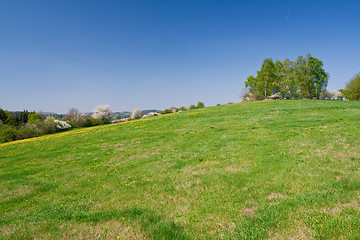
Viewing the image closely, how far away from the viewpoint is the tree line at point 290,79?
2034 inches

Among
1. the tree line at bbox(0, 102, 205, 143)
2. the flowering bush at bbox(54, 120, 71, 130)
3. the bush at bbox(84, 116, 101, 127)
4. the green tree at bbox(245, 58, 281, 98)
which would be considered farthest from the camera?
the bush at bbox(84, 116, 101, 127)

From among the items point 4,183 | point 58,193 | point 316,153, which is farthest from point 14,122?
point 316,153

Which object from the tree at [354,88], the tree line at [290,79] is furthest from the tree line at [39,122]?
the tree at [354,88]

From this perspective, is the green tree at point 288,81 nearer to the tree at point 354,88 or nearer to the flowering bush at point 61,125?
the tree at point 354,88

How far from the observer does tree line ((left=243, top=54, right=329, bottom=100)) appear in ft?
169

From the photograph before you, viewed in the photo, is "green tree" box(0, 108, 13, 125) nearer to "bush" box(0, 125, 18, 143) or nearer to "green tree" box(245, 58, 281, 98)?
Result: "bush" box(0, 125, 18, 143)

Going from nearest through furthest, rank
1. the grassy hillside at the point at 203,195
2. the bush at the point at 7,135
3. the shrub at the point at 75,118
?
1. the grassy hillside at the point at 203,195
2. the bush at the point at 7,135
3. the shrub at the point at 75,118

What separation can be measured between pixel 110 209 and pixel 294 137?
14022 mm

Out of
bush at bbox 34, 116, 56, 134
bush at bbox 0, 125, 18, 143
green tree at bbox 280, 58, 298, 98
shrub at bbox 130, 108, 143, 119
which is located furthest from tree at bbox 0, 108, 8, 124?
green tree at bbox 280, 58, 298, 98

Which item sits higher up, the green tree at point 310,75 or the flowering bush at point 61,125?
the green tree at point 310,75

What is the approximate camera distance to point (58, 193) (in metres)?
8.53

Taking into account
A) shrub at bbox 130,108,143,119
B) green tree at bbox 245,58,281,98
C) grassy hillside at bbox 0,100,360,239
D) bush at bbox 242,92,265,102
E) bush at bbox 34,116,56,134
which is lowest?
grassy hillside at bbox 0,100,360,239

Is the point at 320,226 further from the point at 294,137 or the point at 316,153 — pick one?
the point at 294,137

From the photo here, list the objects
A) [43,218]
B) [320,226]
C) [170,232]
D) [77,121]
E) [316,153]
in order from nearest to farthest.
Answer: [320,226] < [170,232] < [43,218] < [316,153] < [77,121]
